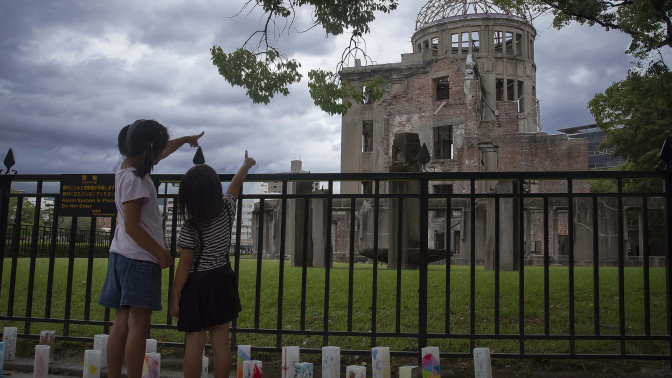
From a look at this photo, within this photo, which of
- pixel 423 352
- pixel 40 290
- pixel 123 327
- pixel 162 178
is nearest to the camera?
pixel 123 327

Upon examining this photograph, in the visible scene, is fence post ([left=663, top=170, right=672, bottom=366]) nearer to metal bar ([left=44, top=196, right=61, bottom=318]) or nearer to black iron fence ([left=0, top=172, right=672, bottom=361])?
black iron fence ([left=0, top=172, right=672, bottom=361])

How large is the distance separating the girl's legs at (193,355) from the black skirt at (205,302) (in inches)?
2.2

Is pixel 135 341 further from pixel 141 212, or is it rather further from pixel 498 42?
pixel 498 42

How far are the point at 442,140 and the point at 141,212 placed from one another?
111 feet

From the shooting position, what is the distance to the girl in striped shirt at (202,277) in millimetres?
3564

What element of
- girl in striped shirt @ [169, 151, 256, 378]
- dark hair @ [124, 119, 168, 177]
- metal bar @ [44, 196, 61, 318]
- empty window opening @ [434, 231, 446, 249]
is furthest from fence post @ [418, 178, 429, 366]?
empty window opening @ [434, 231, 446, 249]

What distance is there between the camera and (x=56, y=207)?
548cm

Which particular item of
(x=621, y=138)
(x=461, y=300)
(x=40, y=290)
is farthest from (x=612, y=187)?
(x=40, y=290)

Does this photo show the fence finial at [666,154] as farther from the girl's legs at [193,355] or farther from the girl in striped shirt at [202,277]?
the girl's legs at [193,355]

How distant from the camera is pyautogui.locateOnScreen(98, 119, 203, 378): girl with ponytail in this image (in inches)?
138

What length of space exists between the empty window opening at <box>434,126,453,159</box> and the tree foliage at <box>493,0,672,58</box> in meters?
22.4

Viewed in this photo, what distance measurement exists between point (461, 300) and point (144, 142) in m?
4.82

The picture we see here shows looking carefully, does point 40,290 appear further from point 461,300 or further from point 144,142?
point 461,300

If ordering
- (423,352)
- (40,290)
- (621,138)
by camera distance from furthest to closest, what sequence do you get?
1. (621,138)
2. (40,290)
3. (423,352)
